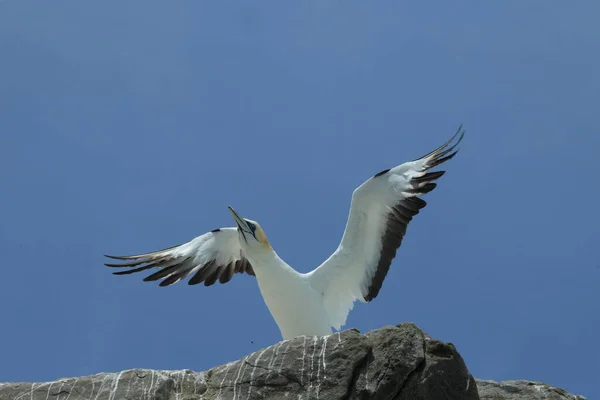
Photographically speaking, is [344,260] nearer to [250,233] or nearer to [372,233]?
[372,233]

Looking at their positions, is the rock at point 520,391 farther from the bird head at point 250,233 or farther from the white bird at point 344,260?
the bird head at point 250,233

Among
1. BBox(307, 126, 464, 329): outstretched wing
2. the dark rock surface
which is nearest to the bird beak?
BBox(307, 126, 464, 329): outstretched wing

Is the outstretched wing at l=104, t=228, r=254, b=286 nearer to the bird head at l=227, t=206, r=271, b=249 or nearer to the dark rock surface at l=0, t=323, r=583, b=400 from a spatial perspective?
the bird head at l=227, t=206, r=271, b=249

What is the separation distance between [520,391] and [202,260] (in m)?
5.43

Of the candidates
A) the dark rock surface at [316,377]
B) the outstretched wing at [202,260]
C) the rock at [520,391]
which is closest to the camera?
the dark rock surface at [316,377]

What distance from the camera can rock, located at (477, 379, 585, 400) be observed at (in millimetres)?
9859

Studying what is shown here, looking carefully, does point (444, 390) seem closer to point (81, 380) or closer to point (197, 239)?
point (81, 380)

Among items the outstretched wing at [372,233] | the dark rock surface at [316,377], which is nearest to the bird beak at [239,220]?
the outstretched wing at [372,233]

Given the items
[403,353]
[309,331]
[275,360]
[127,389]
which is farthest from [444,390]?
[309,331]

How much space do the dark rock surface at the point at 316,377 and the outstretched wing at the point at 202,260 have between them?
4.63 meters

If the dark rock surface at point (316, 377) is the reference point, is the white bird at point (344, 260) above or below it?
above

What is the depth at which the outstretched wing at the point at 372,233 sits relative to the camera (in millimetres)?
11969

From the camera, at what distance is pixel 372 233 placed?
12.3m

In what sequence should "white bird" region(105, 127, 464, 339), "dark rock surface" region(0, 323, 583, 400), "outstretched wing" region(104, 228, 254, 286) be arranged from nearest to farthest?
"dark rock surface" region(0, 323, 583, 400) < "white bird" region(105, 127, 464, 339) < "outstretched wing" region(104, 228, 254, 286)
